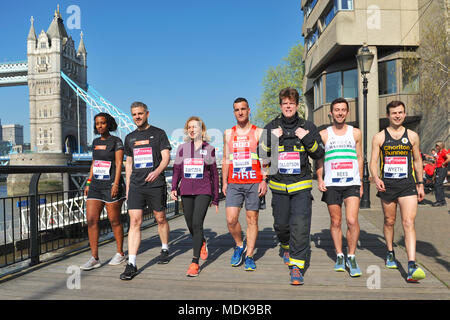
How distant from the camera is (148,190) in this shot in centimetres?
437

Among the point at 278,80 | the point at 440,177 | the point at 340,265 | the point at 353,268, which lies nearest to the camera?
the point at 353,268

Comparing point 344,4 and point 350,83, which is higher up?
point 344,4

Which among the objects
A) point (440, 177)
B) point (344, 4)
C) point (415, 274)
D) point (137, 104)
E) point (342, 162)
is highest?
point (344, 4)

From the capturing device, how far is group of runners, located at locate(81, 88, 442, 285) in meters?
3.88

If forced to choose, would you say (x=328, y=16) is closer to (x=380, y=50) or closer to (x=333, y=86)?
(x=380, y=50)

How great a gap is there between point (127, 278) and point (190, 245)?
1.90 m

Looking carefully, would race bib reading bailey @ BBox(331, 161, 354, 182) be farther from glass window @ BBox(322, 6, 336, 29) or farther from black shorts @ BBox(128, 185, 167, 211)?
glass window @ BBox(322, 6, 336, 29)

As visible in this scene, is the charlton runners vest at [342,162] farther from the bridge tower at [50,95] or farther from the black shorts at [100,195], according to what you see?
the bridge tower at [50,95]

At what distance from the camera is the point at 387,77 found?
2095cm

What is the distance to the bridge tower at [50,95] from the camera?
335ft


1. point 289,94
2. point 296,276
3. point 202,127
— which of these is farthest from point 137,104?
point 296,276

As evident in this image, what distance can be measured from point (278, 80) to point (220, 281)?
33.3 m

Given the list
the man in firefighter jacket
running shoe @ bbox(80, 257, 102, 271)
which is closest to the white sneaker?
running shoe @ bbox(80, 257, 102, 271)

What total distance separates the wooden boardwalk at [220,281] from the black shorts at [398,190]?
2.67 ft
